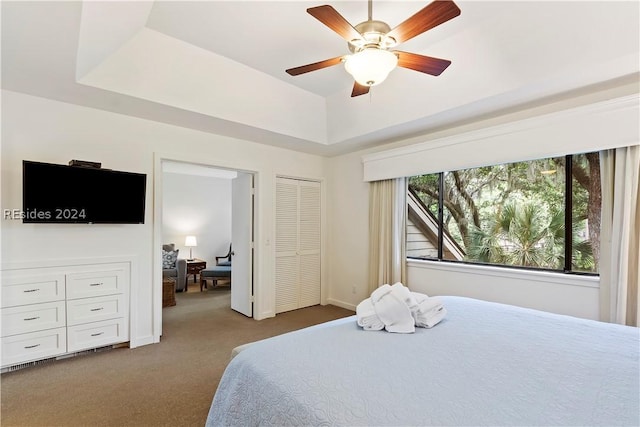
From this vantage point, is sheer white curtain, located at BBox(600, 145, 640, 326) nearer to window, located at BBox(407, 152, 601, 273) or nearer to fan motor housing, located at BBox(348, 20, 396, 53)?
window, located at BBox(407, 152, 601, 273)

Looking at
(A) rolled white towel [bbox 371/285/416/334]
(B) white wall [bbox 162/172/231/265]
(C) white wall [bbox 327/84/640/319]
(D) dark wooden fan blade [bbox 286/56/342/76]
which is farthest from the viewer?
(B) white wall [bbox 162/172/231/265]

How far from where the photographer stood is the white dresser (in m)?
2.54

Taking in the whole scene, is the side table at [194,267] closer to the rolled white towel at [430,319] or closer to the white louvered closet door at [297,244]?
the white louvered closet door at [297,244]

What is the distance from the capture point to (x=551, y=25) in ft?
7.21

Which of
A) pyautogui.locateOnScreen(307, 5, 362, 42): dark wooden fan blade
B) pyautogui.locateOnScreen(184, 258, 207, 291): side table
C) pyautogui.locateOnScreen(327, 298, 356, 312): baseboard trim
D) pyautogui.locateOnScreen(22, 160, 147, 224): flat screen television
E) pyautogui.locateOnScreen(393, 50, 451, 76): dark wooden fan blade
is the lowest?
pyautogui.locateOnScreen(327, 298, 356, 312): baseboard trim

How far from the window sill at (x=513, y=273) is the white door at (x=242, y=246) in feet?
7.10

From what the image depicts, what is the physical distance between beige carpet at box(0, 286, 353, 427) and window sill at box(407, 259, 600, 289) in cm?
189

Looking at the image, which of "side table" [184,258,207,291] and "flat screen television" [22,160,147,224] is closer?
"flat screen television" [22,160,147,224]

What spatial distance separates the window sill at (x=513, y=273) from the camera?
2.55 m

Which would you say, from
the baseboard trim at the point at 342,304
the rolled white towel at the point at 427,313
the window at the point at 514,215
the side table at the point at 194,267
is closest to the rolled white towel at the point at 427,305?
the rolled white towel at the point at 427,313

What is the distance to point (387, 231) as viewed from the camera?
3.94 metres

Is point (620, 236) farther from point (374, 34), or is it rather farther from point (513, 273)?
point (374, 34)

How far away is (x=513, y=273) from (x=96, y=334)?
403 cm

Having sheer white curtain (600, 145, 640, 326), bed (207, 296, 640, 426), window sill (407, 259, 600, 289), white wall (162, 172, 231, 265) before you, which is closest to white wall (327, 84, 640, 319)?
window sill (407, 259, 600, 289)
